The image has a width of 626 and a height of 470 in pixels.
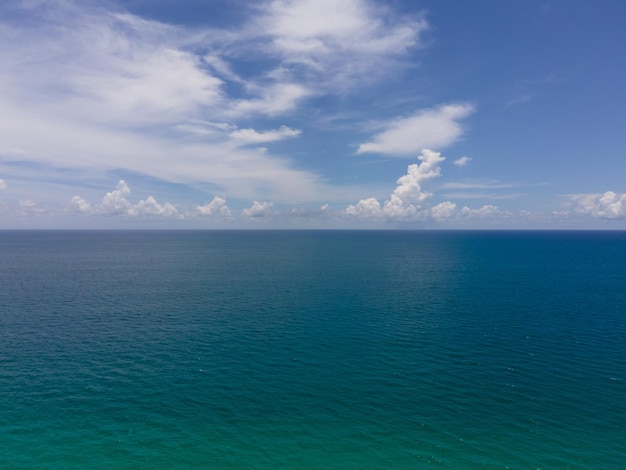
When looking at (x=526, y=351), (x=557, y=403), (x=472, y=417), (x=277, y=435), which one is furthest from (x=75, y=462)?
(x=526, y=351)

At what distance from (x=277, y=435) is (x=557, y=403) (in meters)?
44.6

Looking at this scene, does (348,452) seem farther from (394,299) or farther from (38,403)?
(394,299)

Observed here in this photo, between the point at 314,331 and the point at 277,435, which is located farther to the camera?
the point at 314,331

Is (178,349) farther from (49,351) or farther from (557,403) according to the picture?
(557,403)

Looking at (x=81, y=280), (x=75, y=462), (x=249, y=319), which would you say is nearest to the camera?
(x=75, y=462)

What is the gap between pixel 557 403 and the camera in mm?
56438

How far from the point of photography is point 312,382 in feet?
211

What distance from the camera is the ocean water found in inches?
1821

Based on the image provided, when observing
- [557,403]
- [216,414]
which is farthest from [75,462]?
[557,403]

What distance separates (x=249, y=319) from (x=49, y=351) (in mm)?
45315

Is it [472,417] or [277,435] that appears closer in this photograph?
[277,435]

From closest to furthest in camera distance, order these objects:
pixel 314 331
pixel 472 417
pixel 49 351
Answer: pixel 472 417, pixel 49 351, pixel 314 331

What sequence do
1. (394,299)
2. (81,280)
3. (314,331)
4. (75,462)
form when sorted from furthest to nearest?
(81,280), (394,299), (314,331), (75,462)

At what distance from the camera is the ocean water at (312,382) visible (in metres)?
46.2
